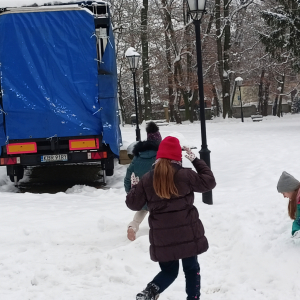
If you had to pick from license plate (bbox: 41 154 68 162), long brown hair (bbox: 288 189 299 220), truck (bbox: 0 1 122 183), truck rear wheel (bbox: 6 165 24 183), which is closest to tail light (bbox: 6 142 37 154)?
truck (bbox: 0 1 122 183)

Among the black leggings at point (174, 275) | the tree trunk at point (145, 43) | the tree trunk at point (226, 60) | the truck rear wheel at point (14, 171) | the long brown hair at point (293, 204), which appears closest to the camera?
the black leggings at point (174, 275)

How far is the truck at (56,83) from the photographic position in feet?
32.3

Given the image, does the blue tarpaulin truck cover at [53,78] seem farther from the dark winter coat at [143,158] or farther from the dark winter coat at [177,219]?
the dark winter coat at [177,219]

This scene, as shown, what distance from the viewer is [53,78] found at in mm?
10047

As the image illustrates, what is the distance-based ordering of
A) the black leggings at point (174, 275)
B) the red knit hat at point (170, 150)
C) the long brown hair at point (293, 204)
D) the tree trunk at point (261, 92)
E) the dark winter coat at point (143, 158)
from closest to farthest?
the red knit hat at point (170, 150), the black leggings at point (174, 275), the long brown hair at point (293, 204), the dark winter coat at point (143, 158), the tree trunk at point (261, 92)

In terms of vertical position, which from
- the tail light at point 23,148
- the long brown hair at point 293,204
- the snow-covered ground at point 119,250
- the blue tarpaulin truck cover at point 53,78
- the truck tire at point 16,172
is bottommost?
the snow-covered ground at point 119,250

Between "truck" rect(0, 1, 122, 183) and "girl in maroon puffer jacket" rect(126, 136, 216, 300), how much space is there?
6332 millimetres

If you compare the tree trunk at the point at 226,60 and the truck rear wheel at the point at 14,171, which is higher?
the tree trunk at the point at 226,60

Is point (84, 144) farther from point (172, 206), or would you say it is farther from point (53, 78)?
point (172, 206)

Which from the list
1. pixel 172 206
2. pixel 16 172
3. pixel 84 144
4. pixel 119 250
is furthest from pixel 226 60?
pixel 172 206

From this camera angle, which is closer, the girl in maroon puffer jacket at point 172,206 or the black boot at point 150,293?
the girl in maroon puffer jacket at point 172,206

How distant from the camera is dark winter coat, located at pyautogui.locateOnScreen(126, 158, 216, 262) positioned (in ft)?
12.8

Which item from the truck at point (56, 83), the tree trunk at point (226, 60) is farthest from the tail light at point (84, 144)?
the tree trunk at point (226, 60)

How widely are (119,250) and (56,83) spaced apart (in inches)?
205
